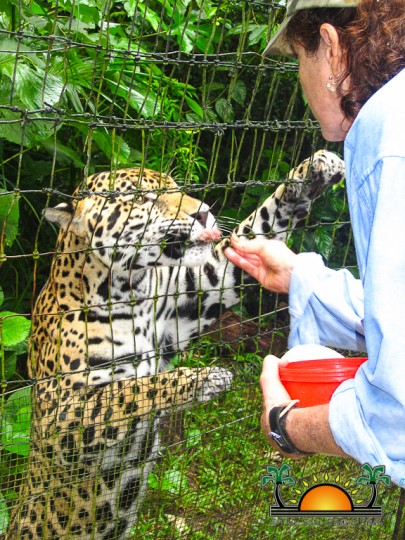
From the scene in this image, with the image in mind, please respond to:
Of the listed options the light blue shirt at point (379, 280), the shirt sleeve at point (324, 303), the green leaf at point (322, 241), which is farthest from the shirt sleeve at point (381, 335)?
the green leaf at point (322, 241)

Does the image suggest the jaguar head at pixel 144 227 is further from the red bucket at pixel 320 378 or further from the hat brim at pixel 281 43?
the red bucket at pixel 320 378

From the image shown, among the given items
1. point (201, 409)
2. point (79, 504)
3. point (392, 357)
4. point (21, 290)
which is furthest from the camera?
point (21, 290)

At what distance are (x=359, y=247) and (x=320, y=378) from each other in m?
0.49

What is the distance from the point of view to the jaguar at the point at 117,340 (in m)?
3.19

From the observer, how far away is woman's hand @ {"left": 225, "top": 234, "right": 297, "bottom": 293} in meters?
2.54

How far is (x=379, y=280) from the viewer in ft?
4.94

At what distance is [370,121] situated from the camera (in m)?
1.55

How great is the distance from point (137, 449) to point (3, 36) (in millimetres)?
1865

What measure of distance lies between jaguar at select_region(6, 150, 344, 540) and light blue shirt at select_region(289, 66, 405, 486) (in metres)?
1.53

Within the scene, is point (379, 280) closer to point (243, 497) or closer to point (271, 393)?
point (271, 393)

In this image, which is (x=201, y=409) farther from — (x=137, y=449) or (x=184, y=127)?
(x=184, y=127)

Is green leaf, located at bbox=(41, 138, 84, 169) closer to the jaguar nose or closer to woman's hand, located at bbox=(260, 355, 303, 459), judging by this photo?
the jaguar nose

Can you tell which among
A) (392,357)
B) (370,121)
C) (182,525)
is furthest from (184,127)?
(182,525)

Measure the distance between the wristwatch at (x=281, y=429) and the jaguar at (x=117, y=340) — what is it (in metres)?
1.23
